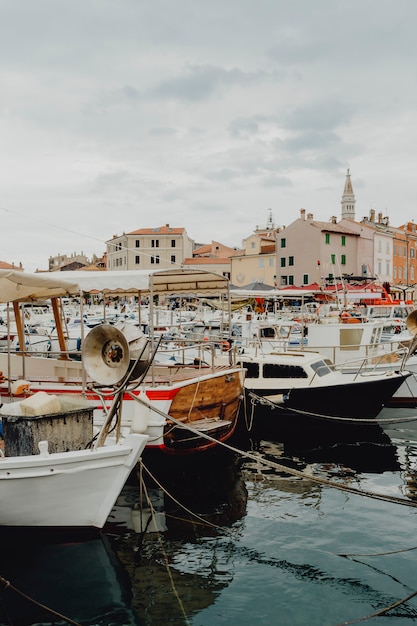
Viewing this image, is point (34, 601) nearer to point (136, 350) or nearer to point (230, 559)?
point (230, 559)

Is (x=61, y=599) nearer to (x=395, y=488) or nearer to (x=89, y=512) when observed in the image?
(x=89, y=512)

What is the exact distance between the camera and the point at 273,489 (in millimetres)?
10570

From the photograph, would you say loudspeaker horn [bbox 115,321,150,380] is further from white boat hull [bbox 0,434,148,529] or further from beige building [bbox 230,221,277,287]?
beige building [bbox 230,221,277,287]

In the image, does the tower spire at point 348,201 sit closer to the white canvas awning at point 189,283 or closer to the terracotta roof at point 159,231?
the terracotta roof at point 159,231

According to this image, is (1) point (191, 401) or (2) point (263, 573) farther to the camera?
(1) point (191, 401)

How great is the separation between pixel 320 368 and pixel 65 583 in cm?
994

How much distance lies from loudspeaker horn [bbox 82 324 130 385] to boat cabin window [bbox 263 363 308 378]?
28.7 ft

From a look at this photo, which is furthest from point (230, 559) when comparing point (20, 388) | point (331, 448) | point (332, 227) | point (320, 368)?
point (332, 227)

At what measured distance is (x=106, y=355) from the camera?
746 centimetres

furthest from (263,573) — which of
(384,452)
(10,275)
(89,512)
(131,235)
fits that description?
(131,235)

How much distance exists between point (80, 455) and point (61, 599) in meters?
1.67

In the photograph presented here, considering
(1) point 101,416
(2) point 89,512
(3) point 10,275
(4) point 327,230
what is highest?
Result: (4) point 327,230

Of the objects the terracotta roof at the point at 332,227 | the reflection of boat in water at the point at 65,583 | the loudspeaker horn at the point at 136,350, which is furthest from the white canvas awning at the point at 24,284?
the terracotta roof at the point at 332,227

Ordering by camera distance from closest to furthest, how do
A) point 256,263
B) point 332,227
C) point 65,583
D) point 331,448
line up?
1. point 65,583
2. point 331,448
3. point 332,227
4. point 256,263
